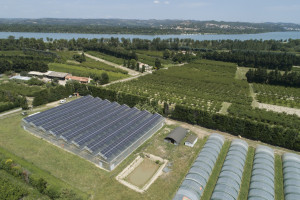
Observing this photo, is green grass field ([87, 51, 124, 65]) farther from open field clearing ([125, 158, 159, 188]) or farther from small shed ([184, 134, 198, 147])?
open field clearing ([125, 158, 159, 188])

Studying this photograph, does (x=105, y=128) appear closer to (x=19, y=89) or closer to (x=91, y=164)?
(x=91, y=164)

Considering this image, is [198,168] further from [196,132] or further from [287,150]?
[287,150]

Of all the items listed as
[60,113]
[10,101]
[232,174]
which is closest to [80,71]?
[10,101]

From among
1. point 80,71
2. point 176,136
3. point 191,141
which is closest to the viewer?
point 191,141

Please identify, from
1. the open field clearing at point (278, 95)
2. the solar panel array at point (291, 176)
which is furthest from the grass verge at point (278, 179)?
the open field clearing at point (278, 95)

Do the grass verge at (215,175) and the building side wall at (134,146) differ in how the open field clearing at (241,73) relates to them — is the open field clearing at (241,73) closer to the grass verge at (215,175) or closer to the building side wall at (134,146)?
the building side wall at (134,146)

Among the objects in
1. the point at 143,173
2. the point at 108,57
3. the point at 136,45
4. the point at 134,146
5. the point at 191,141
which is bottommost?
the point at 143,173
